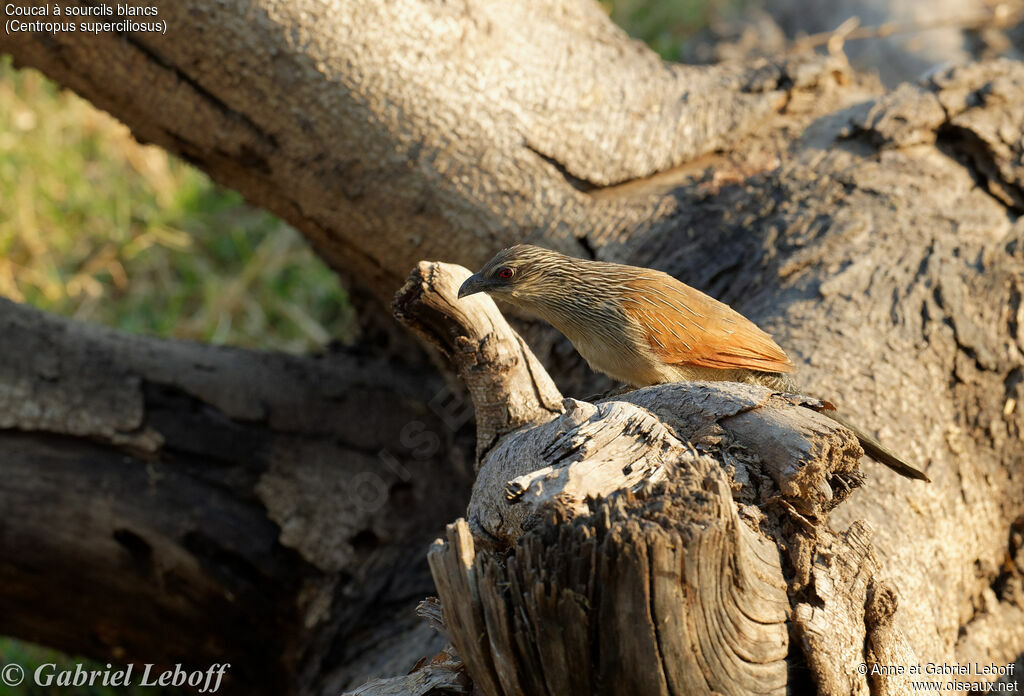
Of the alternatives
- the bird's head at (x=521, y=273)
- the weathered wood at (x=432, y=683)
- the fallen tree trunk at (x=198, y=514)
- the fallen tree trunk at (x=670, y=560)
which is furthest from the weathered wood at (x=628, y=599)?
the fallen tree trunk at (x=198, y=514)

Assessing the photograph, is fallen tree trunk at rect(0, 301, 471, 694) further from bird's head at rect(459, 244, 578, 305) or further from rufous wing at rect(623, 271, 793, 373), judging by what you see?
rufous wing at rect(623, 271, 793, 373)

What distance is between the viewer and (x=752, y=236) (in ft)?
11.6

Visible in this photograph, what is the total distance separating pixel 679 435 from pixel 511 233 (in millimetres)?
1637

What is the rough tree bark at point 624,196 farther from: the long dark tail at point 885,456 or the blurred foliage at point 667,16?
the blurred foliage at point 667,16

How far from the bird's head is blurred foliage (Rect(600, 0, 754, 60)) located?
4369 millimetres

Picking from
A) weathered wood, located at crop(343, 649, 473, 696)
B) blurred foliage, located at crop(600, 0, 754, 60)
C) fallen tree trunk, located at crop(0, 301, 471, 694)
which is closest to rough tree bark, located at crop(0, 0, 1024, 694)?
fallen tree trunk, located at crop(0, 301, 471, 694)

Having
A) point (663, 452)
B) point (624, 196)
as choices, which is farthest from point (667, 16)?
point (663, 452)

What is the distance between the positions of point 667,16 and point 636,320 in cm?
498

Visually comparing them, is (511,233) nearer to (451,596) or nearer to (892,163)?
(892,163)

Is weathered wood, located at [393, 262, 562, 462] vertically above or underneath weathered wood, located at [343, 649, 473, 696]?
above

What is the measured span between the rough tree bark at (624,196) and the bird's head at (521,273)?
0.86 ft

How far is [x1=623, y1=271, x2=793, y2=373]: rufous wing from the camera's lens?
9.76 feet

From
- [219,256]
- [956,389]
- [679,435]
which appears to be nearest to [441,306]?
[679,435]

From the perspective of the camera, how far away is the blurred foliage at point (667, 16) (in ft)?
23.7
